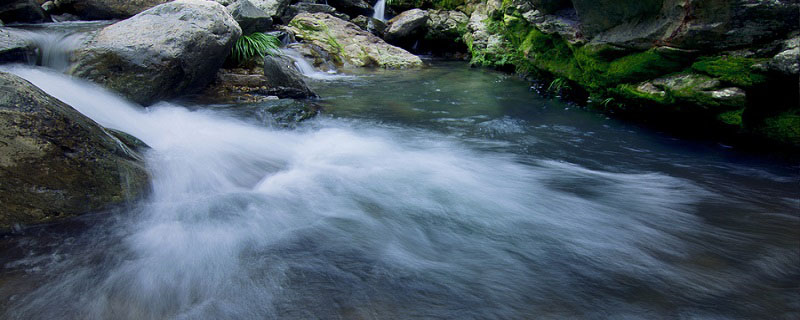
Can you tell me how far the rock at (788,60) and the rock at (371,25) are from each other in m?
13.2

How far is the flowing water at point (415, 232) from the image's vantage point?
2258 mm

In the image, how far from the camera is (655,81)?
523 centimetres

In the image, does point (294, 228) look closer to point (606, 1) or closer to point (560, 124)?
point (560, 124)

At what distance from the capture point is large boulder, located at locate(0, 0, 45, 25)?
26.8ft

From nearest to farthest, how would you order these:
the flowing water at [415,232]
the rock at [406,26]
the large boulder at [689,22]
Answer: the flowing water at [415,232]
the large boulder at [689,22]
the rock at [406,26]

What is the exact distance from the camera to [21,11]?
27.4ft

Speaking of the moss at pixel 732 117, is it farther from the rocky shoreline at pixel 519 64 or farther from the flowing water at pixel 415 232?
the flowing water at pixel 415 232

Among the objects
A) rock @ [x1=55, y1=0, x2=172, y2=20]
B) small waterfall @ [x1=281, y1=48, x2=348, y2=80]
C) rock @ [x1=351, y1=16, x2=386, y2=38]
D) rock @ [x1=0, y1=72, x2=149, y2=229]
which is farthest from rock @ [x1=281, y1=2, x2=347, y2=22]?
rock @ [x1=0, y1=72, x2=149, y2=229]

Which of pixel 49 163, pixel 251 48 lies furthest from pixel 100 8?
pixel 49 163

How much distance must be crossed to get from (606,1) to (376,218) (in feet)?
15.2

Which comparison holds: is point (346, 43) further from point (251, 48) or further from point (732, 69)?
point (732, 69)

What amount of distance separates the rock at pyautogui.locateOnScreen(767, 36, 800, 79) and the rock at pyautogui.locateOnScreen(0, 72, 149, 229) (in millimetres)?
6119

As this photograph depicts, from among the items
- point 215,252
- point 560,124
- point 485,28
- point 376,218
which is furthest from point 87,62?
point 485,28

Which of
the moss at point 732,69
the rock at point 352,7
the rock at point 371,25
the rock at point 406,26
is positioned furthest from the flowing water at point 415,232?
the rock at point 352,7
